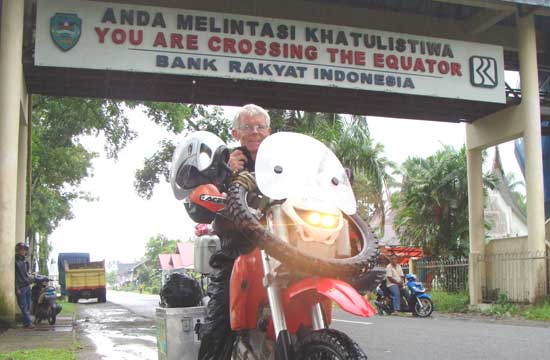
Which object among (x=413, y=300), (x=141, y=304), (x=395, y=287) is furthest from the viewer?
(x=141, y=304)

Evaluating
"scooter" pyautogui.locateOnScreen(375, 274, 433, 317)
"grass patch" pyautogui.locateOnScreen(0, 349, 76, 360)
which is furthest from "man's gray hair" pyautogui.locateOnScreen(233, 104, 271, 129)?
"scooter" pyautogui.locateOnScreen(375, 274, 433, 317)

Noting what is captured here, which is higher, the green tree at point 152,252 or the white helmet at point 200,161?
the white helmet at point 200,161

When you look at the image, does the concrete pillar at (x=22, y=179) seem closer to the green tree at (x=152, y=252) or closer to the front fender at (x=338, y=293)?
the front fender at (x=338, y=293)

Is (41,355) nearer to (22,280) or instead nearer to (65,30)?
(22,280)

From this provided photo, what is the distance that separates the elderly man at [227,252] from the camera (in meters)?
3.40

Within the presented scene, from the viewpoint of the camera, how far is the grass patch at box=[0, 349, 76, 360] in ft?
20.9

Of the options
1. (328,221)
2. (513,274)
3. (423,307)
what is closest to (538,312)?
(423,307)

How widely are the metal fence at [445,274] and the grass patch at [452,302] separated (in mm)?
500

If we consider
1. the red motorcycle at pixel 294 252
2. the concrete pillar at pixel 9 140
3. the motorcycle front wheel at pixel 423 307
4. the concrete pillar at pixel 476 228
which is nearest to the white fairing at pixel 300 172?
the red motorcycle at pixel 294 252

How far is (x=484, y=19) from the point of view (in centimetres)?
1545

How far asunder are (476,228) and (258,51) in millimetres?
8209

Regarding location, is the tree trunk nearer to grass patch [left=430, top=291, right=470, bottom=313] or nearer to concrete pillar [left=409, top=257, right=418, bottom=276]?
concrete pillar [left=409, top=257, right=418, bottom=276]

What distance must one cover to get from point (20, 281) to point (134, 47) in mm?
4981

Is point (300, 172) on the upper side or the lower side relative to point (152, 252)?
upper
